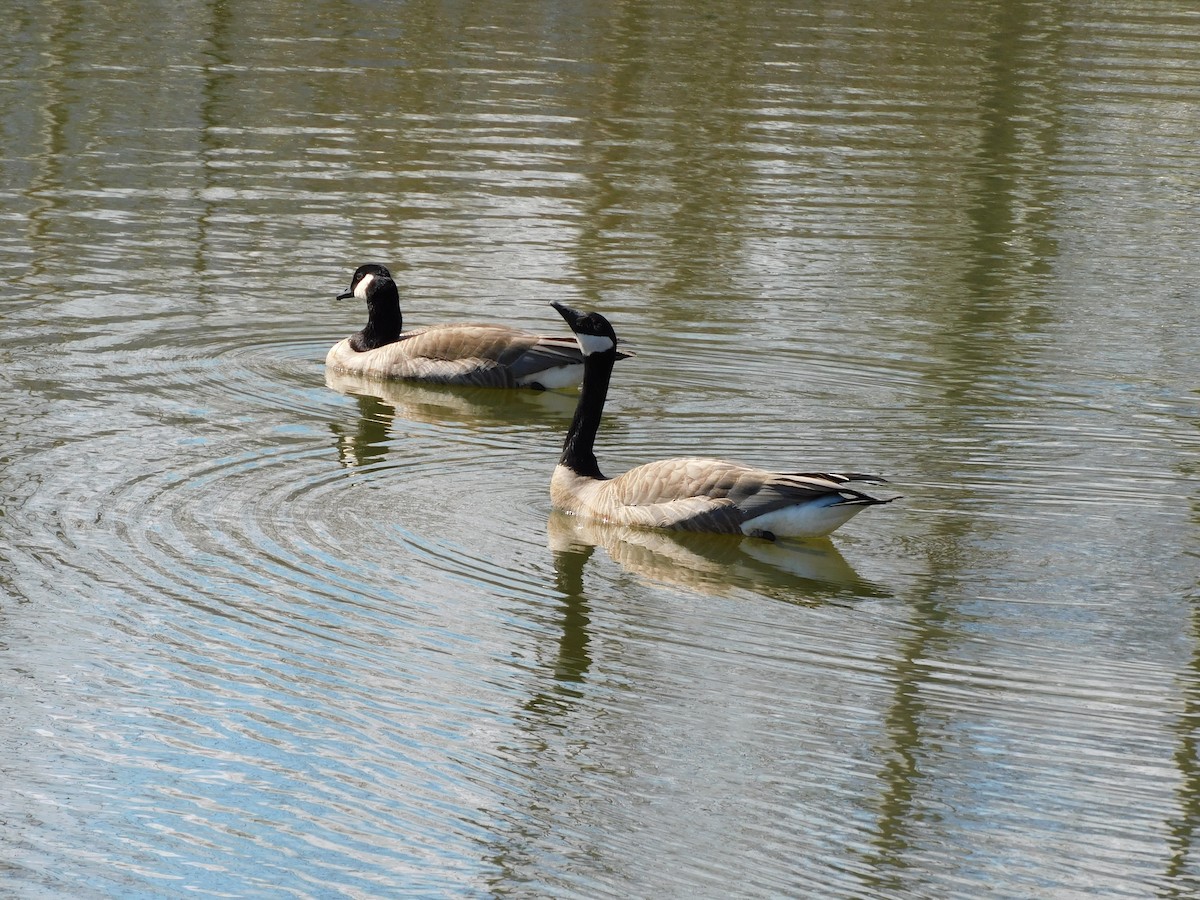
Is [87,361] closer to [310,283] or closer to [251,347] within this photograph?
[251,347]

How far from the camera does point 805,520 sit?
35.8 feet

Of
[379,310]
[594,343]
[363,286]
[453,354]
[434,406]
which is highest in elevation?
[594,343]

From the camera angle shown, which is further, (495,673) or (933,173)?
(933,173)

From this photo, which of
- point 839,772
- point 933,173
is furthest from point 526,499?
point 933,173

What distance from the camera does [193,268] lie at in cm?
1827

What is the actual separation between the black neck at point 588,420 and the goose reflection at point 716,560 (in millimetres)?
398

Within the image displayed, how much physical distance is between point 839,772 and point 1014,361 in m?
7.97

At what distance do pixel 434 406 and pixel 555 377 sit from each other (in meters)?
1.03

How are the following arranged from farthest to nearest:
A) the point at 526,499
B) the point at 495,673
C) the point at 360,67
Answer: the point at 360,67 < the point at 526,499 < the point at 495,673

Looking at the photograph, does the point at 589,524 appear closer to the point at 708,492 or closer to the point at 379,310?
the point at 708,492

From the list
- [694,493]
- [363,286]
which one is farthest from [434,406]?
[694,493]

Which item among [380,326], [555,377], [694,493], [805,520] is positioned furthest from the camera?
[380,326]

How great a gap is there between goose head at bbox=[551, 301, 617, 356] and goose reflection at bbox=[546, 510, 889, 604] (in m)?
1.25

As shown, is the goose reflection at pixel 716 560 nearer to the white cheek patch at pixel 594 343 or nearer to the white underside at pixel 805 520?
the white underside at pixel 805 520
